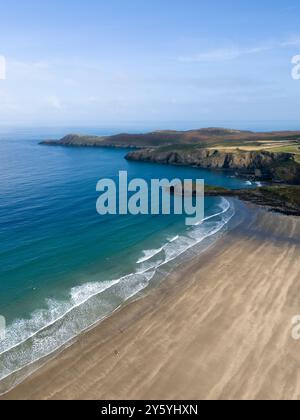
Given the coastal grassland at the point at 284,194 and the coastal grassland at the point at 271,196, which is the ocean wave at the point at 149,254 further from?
the coastal grassland at the point at 284,194

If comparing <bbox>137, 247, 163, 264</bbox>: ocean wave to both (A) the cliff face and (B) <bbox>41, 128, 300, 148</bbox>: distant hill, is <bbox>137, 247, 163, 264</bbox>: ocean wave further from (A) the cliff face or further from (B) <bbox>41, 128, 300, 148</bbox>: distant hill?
(B) <bbox>41, 128, 300, 148</bbox>: distant hill

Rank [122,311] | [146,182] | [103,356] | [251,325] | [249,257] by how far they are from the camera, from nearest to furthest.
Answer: [103,356]
[251,325]
[122,311]
[249,257]
[146,182]

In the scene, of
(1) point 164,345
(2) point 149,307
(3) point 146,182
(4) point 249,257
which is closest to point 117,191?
(3) point 146,182

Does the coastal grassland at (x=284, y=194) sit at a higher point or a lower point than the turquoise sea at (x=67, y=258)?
higher

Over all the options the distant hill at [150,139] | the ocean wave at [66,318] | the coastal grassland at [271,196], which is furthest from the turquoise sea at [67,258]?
the distant hill at [150,139]

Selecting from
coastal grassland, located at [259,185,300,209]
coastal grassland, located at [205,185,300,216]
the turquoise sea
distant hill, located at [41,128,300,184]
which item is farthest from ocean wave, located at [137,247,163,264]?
distant hill, located at [41,128,300,184]
